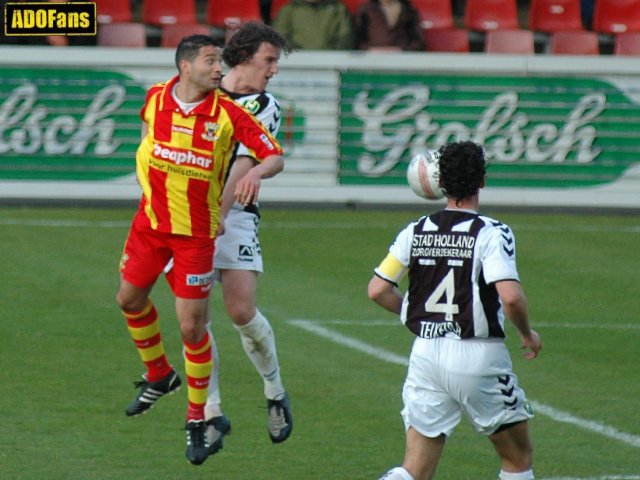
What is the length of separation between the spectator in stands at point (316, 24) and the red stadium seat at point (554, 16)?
11.7ft

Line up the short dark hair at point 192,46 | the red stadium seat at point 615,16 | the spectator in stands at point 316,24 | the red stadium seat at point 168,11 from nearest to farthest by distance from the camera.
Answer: the short dark hair at point 192,46
the spectator in stands at point 316,24
the red stadium seat at point 168,11
the red stadium seat at point 615,16

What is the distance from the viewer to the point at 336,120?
17344 mm

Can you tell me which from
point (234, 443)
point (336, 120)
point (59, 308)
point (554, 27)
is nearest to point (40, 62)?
point (336, 120)

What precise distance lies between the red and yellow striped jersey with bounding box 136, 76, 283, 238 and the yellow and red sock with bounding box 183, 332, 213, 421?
2.03 ft

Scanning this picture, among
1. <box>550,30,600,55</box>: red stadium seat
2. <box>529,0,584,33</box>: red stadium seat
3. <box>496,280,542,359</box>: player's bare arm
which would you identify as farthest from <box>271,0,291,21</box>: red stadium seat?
<box>496,280,542,359</box>: player's bare arm

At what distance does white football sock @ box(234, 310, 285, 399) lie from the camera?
7.93 metres

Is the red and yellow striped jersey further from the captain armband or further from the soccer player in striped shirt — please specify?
the captain armband

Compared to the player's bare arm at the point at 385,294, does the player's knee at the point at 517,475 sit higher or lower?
lower

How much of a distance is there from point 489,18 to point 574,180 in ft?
12.6

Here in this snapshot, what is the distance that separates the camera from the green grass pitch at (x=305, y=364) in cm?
765

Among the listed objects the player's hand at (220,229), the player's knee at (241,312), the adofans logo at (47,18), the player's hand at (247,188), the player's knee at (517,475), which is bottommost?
the player's knee at (517,475)

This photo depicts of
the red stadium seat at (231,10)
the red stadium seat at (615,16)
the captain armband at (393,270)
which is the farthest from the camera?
the red stadium seat at (615,16)

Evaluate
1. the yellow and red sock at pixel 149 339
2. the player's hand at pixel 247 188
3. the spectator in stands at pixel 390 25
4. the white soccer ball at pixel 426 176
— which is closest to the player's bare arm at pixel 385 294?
the white soccer ball at pixel 426 176

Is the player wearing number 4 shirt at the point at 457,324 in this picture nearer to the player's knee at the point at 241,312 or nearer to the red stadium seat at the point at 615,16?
the player's knee at the point at 241,312
